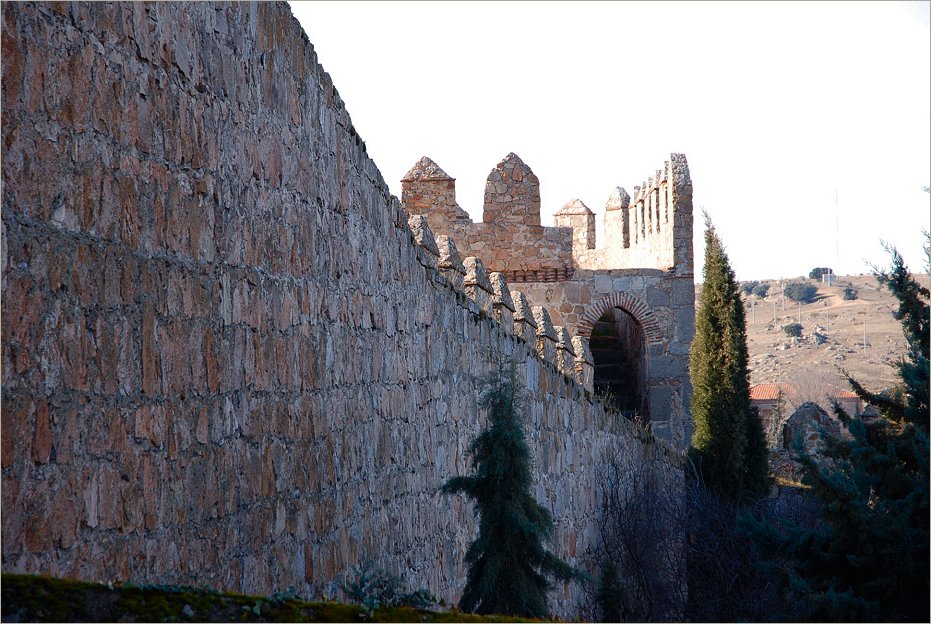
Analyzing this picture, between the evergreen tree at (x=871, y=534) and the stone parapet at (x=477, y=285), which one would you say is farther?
the stone parapet at (x=477, y=285)

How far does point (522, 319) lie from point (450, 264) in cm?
205

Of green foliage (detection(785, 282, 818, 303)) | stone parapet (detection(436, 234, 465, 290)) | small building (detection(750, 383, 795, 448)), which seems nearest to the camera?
stone parapet (detection(436, 234, 465, 290))

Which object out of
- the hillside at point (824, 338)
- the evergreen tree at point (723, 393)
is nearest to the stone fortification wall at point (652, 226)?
the evergreen tree at point (723, 393)

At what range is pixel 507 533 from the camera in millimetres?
5566

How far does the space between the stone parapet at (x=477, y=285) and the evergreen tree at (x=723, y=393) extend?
9125 millimetres

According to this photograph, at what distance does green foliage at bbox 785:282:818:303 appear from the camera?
2158 inches

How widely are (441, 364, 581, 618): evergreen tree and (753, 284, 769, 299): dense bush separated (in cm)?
5405

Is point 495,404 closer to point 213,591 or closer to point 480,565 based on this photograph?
point 480,565

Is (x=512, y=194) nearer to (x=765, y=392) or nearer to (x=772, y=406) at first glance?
(x=772, y=406)

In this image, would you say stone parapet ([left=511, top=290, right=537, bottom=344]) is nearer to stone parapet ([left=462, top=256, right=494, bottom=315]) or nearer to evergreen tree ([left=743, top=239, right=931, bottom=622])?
stone parapet ([left=462, top=256, right=494, bottom=315])

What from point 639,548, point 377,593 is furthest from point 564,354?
point 377,593

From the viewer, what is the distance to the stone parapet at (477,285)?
9508 millimetres

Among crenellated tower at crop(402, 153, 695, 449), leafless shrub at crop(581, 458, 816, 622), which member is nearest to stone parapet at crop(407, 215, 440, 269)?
leafless shrub at crop(581, 458, 816, 622)

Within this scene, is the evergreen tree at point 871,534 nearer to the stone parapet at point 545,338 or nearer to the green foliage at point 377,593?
the green foliage at point 377,593
